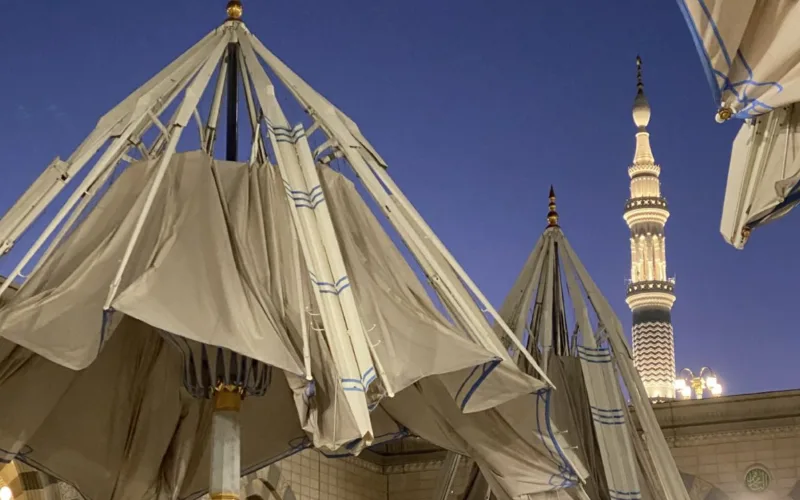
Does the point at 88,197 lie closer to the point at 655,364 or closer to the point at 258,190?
the point at 258,190

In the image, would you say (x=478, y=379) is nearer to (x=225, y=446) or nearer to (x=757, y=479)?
(x=225, y=446)

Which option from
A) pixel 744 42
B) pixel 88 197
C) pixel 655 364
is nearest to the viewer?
pixel 744 42

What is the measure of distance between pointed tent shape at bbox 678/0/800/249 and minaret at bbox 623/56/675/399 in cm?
3152

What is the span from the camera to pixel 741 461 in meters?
12.0

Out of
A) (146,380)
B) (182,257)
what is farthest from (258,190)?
(146,380)

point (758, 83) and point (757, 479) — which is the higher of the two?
point (757, 479)

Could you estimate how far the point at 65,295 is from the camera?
14.9ft

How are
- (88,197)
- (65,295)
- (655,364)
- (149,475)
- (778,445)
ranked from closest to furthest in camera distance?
(65,295)
(88,197)
(149,475)
(778,445)
(655,364)

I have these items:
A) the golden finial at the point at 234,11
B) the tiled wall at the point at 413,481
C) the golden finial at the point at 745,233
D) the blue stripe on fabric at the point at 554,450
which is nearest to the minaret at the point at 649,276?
the tiled wall at the point at 413,481

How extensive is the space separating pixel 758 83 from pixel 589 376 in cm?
494

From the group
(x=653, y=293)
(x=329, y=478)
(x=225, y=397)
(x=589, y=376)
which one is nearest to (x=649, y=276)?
(x=653, y=293)

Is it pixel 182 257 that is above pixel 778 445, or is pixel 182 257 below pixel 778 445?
below

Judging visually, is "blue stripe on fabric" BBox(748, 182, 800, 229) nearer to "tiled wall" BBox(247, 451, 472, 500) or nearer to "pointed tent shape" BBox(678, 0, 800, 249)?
"pointed tent shape" BBox(678, 0, 800, 249)

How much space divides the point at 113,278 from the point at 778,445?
28.8 feet
